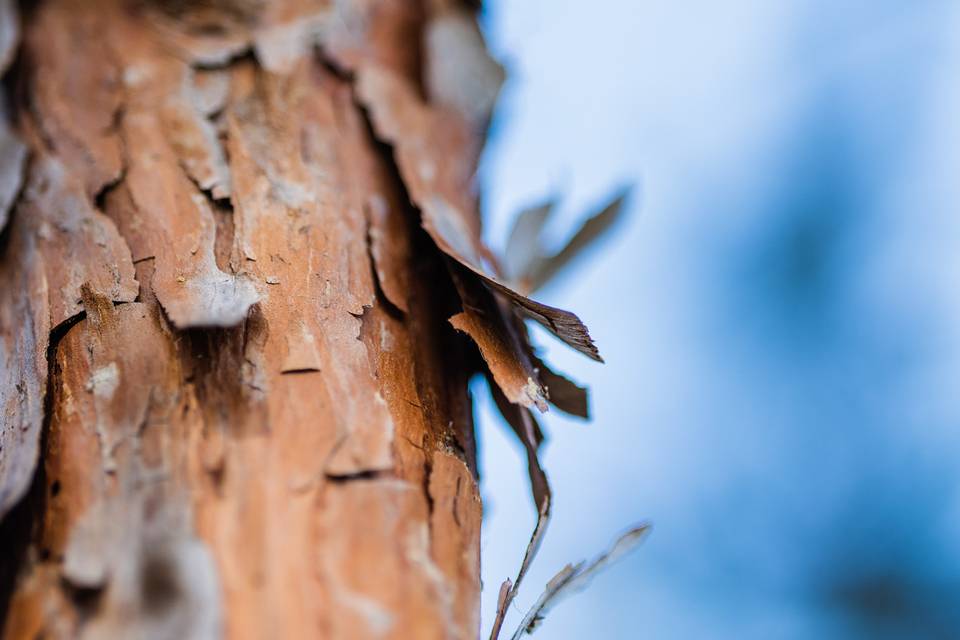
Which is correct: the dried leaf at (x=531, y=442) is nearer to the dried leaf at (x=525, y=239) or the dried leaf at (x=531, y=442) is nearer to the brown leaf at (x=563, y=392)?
the brown leaf at (x=563, y=392)

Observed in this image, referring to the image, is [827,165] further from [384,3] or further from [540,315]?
[540,315]

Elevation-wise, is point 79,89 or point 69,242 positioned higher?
point 79,89

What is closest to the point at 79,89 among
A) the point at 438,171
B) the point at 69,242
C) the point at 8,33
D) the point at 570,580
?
the point at 8,33

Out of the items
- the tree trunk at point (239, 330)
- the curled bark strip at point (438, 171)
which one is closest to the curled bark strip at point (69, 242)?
the tree trunk at point (239, 330)

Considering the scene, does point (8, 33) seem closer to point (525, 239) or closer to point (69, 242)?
point (69, 242)

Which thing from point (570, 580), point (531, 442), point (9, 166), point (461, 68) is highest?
point (461, 68)

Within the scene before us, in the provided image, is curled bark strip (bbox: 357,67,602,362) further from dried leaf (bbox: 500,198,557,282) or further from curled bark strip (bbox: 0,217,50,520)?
curled bark strip (bbox: 0,217,50,520)

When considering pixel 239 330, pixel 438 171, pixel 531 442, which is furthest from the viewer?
pixel 438 171

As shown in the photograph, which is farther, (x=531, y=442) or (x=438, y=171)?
(x=438, y=171)
